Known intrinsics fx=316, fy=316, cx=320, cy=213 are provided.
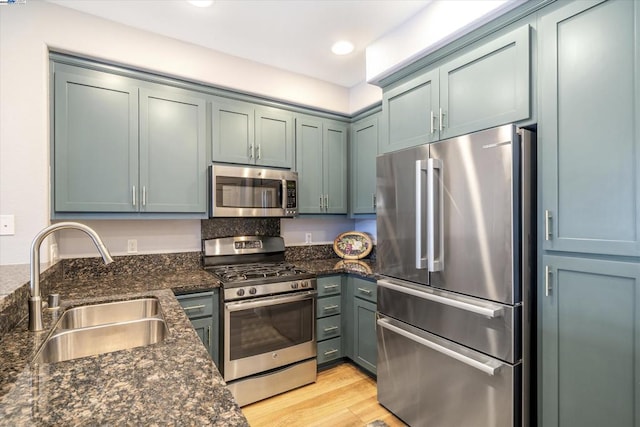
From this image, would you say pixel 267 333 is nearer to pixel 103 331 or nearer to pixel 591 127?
pixel 103 331

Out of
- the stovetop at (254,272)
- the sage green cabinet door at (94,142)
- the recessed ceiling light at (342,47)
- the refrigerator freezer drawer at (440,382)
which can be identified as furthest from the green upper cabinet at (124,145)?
the refrigerator freezer drawer at (440,382)

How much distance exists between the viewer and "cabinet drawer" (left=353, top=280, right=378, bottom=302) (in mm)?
2430

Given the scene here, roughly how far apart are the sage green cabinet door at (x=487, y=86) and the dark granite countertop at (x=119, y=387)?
1688 mm

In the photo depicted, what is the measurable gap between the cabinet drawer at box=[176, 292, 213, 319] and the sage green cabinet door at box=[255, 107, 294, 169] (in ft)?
3.80

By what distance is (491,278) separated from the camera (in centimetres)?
153

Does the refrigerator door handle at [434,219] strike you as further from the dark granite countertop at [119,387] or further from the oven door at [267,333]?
the dark granite countertop at [119,387]

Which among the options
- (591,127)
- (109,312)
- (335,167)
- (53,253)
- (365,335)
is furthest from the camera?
(335,167)

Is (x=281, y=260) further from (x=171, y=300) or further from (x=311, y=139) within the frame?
(x=171, y=300)

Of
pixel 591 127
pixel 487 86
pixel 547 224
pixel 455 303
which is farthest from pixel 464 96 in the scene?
pixel 455 303

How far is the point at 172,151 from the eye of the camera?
2.32 meters

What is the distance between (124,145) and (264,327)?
159 cm

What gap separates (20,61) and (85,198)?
844mm

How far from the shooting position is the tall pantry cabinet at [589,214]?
3.99ft

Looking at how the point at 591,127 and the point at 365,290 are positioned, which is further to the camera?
the point at 365,290
